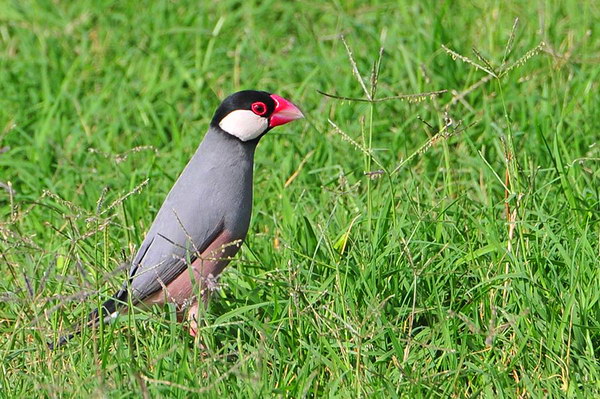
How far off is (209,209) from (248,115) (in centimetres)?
39

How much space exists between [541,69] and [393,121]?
2.88 feet

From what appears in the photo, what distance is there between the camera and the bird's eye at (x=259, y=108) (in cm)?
415

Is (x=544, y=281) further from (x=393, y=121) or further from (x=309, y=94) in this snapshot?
(x=309, y=94)

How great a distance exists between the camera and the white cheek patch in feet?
13.5

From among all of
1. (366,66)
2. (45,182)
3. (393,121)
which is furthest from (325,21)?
(45,182)

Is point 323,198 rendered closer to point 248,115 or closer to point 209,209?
point 248,115

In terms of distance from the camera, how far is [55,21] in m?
6.85

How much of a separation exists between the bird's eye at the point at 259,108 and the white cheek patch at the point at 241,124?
0.01m

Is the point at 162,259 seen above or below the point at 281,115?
below

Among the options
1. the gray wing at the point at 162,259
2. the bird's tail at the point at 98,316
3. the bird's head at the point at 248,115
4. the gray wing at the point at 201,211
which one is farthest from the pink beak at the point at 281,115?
the bird's tail at the point at 98,316

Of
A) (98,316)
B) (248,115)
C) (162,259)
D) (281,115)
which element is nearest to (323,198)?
A: (281,115)

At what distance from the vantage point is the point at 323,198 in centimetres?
482

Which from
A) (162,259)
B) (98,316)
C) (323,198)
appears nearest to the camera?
(98,316)

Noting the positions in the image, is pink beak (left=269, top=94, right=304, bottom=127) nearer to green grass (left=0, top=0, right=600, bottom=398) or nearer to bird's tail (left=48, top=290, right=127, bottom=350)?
green grass (left=0, top=0, right=600, bottom=398)
